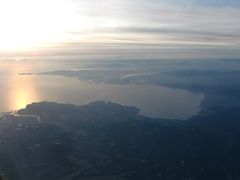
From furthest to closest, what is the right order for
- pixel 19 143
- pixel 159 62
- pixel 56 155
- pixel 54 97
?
pixel 159 62 → pixel 54 97 → pixel 19 143 → pixel 56 155

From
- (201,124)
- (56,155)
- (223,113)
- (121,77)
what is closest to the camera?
(56,155)

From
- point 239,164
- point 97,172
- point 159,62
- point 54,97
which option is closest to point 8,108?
point 54,97

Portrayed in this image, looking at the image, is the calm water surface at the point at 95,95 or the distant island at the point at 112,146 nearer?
the distant island at the point at 112,146

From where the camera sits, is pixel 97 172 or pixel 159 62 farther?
pixel 159 62

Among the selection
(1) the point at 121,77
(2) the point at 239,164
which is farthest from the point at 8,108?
(1) the point at 121,77

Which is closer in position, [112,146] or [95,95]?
[112,146]

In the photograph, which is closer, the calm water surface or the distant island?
the distant island

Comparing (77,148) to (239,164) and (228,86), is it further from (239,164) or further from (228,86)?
(228,86)
